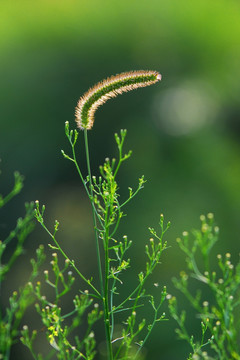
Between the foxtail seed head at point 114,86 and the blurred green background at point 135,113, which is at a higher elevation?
the foxtail seed head at point 114,86

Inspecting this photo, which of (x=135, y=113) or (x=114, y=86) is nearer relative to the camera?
(x=114, y=86)

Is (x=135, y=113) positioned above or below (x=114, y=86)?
below

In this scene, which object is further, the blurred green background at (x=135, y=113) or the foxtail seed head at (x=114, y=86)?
the blurred green background at (x=135, y=113)

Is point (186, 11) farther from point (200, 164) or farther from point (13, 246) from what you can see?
point (13, 246)

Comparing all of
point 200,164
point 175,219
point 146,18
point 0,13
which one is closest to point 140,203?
point 175,219

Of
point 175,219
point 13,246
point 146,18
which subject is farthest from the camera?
point 146,18

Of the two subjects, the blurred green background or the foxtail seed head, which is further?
the blurred green background

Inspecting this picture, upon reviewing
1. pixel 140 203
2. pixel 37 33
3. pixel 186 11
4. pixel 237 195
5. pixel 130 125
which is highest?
pixel 37 33

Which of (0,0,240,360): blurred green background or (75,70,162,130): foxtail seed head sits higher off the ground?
(75,70,162,130): foxtail seed head
